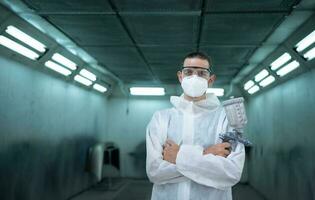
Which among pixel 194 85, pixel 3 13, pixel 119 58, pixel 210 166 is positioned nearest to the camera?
pixel 210 166

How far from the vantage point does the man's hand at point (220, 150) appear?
4.66 feet

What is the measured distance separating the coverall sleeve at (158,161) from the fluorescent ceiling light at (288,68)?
2.59 m

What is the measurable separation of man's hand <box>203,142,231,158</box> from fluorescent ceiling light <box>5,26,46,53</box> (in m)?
2.43

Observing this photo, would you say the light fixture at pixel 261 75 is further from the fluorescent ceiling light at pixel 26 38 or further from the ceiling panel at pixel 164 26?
the fluorescent ceiling light at pixel 26 38

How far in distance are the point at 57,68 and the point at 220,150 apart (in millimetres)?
3356

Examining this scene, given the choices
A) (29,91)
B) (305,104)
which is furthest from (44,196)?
(305,104)

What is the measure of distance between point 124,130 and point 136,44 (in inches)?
159

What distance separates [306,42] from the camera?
120 inches

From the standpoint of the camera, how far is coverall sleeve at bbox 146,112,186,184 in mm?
1466

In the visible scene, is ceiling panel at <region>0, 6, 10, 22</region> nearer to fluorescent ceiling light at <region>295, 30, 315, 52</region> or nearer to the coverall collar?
the coverall collar

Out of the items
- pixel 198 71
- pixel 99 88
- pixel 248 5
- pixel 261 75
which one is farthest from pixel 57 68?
pixel 261 75

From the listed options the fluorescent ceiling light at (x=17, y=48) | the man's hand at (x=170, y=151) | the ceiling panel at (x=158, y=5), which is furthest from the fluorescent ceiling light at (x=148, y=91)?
the man's hand at (x=170, y=151)

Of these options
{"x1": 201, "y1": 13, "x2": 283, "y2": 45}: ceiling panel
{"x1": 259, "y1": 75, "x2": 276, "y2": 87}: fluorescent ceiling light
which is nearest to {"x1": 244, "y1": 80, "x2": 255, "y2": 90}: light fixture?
{"x1": 259, "y1": 75, "x2": 276, "y2": 87}: fluorescent ceiling light

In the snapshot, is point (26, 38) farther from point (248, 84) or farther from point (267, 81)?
point (248, 84)
